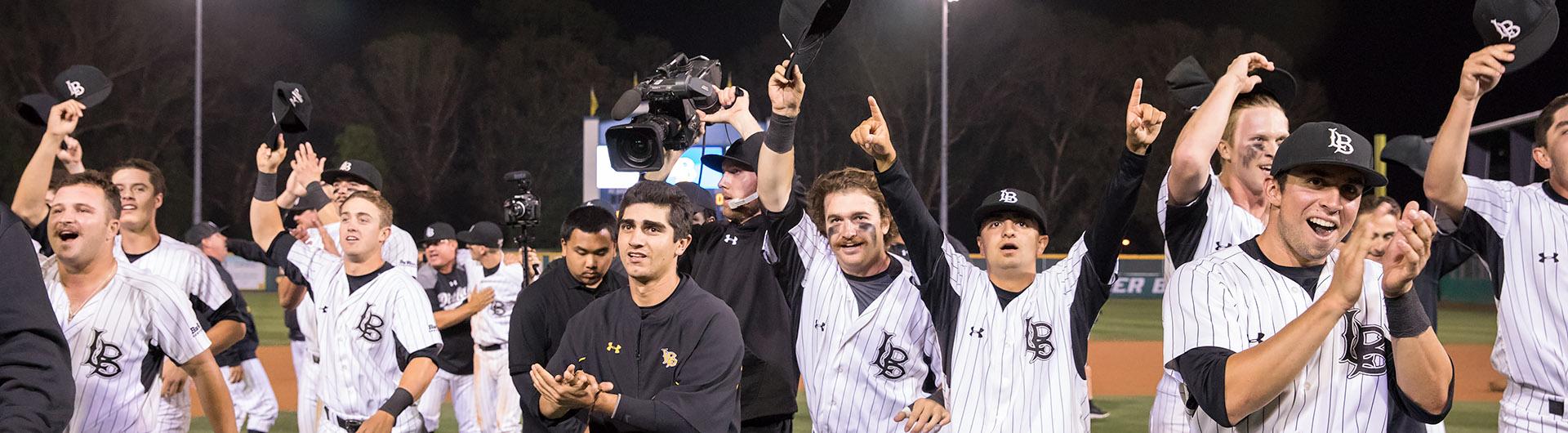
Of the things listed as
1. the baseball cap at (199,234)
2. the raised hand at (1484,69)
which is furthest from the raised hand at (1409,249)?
the baseball cap at (199,234)

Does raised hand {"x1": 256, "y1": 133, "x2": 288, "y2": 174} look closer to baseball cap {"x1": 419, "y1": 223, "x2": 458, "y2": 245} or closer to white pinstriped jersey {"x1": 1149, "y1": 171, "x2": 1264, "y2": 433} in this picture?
baseball cap {"x1": 419, "y1": 223, "x2": 458, "y2": 245}

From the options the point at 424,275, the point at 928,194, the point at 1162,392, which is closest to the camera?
the point at 1162,392

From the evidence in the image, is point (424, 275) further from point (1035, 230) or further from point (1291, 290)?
point (1291, 290)

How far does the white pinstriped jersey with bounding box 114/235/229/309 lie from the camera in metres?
6.46

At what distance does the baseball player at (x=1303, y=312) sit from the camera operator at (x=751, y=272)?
7.16ft

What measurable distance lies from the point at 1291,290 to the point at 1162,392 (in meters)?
1.54

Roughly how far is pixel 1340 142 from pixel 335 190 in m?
6.99

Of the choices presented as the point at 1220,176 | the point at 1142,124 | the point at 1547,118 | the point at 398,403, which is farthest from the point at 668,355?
the point at 1547,118

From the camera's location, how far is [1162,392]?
4.70 metres

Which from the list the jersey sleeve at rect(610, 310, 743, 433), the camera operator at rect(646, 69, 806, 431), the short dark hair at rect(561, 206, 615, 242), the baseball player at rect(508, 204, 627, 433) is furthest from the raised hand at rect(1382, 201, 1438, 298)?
the short dark hair at rect(561, 206, 615, 242)

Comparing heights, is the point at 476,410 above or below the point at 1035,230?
below

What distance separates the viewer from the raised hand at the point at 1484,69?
3631 millimetres

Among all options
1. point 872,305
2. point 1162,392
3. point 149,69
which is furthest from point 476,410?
point 149,69

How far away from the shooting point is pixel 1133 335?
2092 cm
